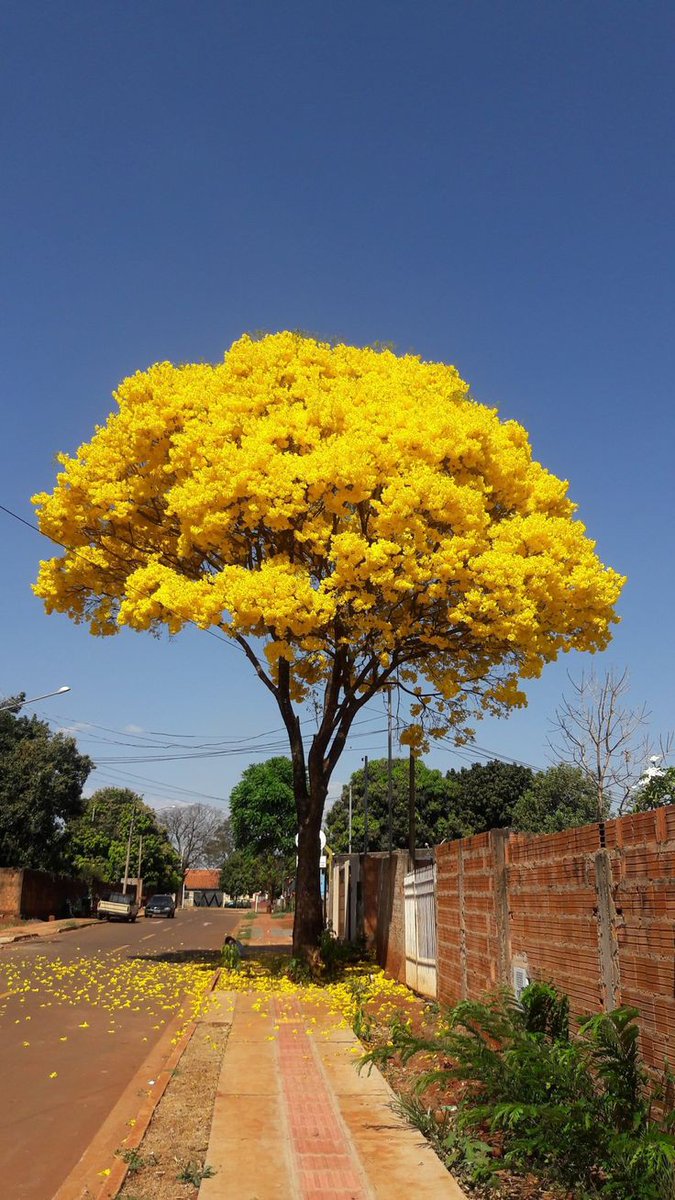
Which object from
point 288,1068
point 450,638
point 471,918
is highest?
point 450,638

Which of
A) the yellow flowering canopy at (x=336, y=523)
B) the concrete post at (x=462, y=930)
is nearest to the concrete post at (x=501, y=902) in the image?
the concrete post at (x=462, y=930)

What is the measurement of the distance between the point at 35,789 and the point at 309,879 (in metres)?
29.5

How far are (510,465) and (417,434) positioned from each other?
7.19 ft

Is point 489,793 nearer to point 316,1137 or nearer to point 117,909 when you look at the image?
point 117,909

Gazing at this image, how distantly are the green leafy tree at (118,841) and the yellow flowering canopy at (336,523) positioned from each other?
166 ft

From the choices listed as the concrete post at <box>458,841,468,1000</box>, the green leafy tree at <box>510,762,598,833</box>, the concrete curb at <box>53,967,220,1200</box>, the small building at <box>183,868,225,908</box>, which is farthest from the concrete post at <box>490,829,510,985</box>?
the small building at <box>183,868,225,908</box>

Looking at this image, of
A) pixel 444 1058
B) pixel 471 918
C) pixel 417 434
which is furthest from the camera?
pixel 417 434

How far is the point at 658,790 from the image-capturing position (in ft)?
52.1

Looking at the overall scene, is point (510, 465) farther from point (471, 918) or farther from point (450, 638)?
point (471, 918)

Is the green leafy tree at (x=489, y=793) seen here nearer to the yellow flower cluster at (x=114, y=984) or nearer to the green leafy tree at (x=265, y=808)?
the green leafy tree at (x=265, y=808)

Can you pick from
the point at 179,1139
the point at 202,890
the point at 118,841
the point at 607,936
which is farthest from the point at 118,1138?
the point at 202,890

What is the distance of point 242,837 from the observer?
212ft

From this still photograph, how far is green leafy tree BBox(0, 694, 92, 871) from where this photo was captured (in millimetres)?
44219

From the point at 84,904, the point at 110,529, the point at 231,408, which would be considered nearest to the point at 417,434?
the point at 231,408
